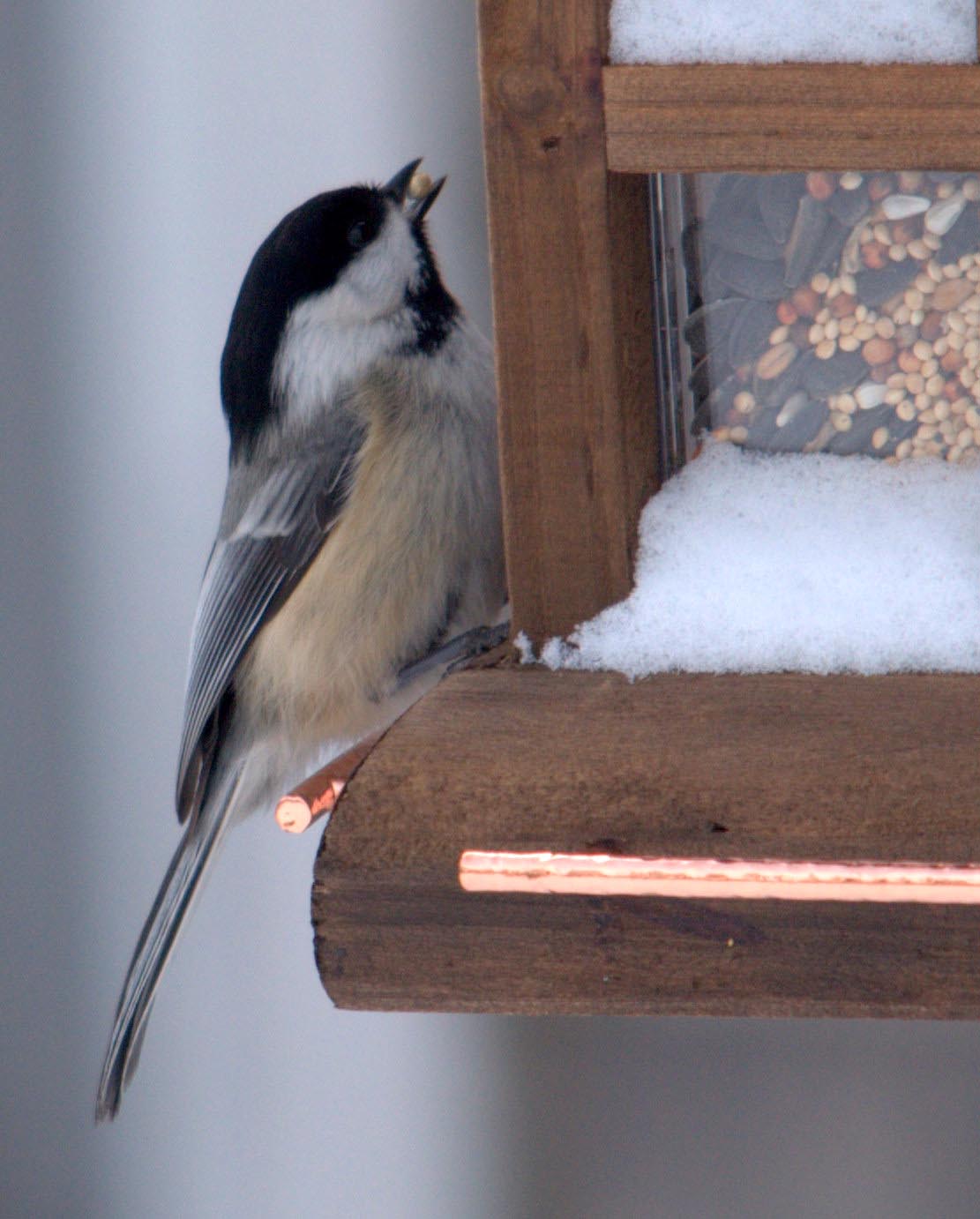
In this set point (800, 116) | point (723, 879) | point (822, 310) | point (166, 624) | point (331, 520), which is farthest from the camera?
point (166, 624)

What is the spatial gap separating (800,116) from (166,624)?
144 cm

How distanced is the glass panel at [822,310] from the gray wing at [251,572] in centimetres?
36

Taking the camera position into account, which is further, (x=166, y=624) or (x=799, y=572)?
(x=166, y=624)

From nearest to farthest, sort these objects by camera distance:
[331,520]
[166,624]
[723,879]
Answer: [723,879], [331,520], [166,624]

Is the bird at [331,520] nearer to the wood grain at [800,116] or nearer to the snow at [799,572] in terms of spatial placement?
the snow at [799,572]

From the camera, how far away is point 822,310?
2.81 feet

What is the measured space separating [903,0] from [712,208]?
159mm

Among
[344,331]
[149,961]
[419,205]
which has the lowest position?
[149,961]

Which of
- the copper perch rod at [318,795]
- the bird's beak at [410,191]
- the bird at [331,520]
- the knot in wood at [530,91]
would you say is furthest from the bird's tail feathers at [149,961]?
the knot in wood at [530,91]

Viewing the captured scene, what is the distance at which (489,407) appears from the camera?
117cm

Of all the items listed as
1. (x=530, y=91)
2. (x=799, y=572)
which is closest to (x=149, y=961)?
(x=799, y=572)

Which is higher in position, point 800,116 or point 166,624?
point 800,116

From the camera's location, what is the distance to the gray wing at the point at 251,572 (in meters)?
1.15

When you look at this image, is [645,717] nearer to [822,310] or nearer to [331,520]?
[822,310]
